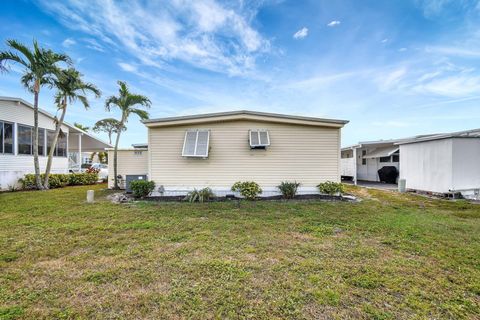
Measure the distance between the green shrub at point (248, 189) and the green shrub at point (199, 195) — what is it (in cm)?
98

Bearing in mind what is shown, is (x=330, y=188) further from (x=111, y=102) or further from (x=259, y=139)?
(x=111, y=102)

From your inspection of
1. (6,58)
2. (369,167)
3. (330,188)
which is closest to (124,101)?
(6,58)

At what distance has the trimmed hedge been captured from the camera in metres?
11.2

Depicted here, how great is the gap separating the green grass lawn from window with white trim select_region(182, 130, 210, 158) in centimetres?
288

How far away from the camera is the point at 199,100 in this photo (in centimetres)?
1441

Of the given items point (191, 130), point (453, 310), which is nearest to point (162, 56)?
point (191, 130)

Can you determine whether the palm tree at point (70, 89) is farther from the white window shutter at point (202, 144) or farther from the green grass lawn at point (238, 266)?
the green grass lawn at point (238, 266)

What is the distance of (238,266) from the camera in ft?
10.2

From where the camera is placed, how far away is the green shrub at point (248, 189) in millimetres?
8180

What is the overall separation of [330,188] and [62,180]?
14.4m

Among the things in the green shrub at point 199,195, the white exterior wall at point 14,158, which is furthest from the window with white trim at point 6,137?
the green shrub at point 199,195

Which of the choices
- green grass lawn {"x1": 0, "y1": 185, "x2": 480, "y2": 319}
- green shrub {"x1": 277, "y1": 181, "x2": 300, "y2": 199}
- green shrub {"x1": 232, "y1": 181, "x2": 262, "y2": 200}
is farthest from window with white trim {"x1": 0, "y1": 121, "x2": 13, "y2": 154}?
green shrub {"x1": 277, "y1": 181, "x2": 300, "y2": 199}

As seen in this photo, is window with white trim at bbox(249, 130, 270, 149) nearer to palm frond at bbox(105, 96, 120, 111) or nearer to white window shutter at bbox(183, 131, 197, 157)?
white window shutter at bbox(183, 131, 197, 157)

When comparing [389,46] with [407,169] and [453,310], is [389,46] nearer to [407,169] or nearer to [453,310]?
[407,169]
